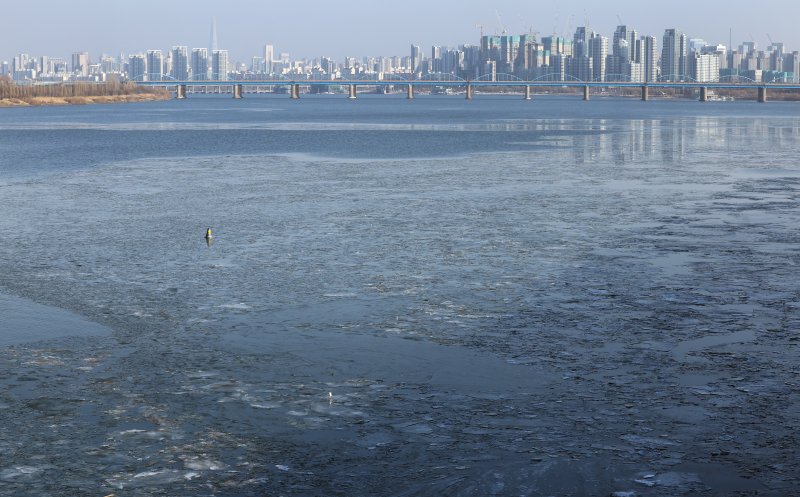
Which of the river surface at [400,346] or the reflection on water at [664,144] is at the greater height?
the reflection on water at [664,144]

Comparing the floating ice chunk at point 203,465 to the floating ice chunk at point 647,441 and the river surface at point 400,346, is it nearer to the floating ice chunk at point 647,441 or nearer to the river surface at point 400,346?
the river surface at point 400,346

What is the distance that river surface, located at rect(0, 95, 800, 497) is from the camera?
33.8ft

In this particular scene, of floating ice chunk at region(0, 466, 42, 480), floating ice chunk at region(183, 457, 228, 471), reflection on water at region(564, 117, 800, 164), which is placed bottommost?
floating ice chunk at region(183, 457, 228, 471)

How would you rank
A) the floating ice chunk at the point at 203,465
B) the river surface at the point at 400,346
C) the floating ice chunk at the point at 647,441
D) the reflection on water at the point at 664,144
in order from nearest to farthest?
the floating ice chunk at the point at 203,465, the river surface at the point at 400,346, the floating ice chunk at the point at 647,441, the reflection on water at the point at 664,144

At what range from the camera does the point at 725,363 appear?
45.4 ft

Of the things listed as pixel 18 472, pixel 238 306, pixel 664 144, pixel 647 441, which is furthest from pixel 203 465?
pixel 664 144

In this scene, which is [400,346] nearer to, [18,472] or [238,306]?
[238,306]

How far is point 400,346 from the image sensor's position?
1487 cm

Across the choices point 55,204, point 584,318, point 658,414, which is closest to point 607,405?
point 658,414

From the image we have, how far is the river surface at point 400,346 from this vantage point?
10.3 metres

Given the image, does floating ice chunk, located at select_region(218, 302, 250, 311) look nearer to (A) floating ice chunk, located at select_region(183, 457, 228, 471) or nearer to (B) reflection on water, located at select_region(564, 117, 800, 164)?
(A) floating ice chunk, located at select_region(183, 457, 228, 471)

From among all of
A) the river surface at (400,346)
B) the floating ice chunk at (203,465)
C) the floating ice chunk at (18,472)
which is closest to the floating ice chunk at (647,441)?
the river surface at (400,346)

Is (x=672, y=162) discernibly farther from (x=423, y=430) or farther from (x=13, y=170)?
(x=423, y=430)

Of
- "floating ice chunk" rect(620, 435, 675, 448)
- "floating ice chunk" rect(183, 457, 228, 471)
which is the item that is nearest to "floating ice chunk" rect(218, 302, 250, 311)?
"floating ice chunk" rect(183, 457, 228, 471)
